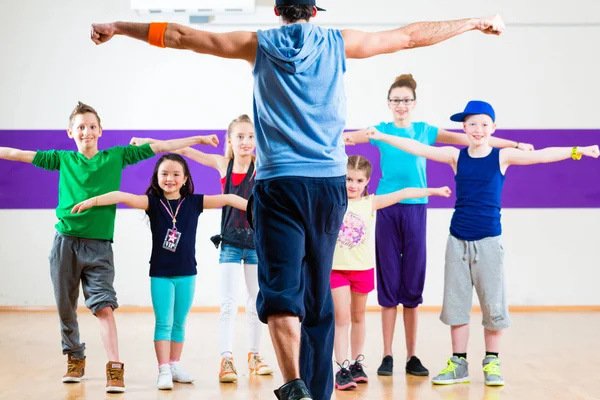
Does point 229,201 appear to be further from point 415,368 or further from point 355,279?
point 415,368

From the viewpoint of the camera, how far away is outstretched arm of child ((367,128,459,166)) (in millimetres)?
3885

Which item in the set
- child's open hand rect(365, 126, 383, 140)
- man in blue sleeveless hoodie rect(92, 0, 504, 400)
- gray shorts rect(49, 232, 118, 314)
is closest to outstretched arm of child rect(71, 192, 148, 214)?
gray shorts rect(49, 232, 118, 314)

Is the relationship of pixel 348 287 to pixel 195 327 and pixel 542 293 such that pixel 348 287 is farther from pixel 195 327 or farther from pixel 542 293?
pixel 542 293

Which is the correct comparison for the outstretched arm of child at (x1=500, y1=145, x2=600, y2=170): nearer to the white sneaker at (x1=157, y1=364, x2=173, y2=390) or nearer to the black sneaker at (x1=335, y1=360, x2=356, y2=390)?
the black sneaker at (x1=335, y1=360, x2=356, y2=390)

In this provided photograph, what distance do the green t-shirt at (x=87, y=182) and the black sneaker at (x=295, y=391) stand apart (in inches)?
72.1

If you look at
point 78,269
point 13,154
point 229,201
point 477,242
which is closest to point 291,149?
point 229,201

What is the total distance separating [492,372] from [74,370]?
198cm

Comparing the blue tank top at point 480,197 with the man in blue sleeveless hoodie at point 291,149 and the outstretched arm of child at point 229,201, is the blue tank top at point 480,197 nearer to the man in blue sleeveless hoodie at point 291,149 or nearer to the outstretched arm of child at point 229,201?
the outstretched arm of child at point 229,201

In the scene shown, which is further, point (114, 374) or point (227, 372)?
point (227, 372)

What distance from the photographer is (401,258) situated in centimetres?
411

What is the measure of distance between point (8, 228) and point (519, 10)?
14.5 ft

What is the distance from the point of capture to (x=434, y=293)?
6352mm

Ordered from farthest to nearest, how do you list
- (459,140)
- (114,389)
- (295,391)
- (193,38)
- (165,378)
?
(459,140) < (165,378) < (114,389) < (193,38) < (295,391)

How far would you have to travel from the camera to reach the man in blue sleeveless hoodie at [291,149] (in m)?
2.32
